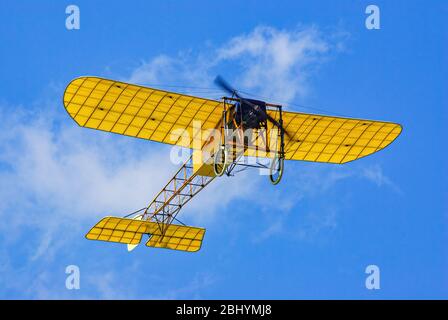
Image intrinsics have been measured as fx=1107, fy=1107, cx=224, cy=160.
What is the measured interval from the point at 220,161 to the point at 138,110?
4.27 meters

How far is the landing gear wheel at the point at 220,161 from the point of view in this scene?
35.8 metres

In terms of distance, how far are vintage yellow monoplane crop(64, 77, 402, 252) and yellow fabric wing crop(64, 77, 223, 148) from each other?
0.11ft

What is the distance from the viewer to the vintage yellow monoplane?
36594 millimetres

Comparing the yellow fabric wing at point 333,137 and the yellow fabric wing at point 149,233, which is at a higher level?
the yellow fabric wing at point 333,137

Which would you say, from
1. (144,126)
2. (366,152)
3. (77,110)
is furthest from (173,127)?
(366,152)

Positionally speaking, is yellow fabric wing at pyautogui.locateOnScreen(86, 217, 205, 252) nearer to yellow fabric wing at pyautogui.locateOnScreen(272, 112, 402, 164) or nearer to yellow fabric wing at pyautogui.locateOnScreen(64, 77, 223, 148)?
yellow fabric wing at pyautogui.locateOnScreen(64, 77, 223, 148)

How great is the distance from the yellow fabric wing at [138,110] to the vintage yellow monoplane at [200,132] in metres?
0.03

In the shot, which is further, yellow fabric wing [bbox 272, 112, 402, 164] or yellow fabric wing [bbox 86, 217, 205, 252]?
yellow fabric wing [bbox 86, 217, 205, 252]

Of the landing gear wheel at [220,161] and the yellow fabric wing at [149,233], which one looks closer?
the landing gear wheel at [220,161]

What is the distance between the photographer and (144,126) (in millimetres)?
40156

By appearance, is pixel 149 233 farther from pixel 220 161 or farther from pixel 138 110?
pixel 220 161

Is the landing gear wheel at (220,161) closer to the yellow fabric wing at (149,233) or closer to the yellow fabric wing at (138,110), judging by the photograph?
the yellow fabric wing at (138,110)

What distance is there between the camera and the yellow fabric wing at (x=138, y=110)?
37938 mm

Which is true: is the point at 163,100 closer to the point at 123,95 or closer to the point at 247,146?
the point at 123,95
